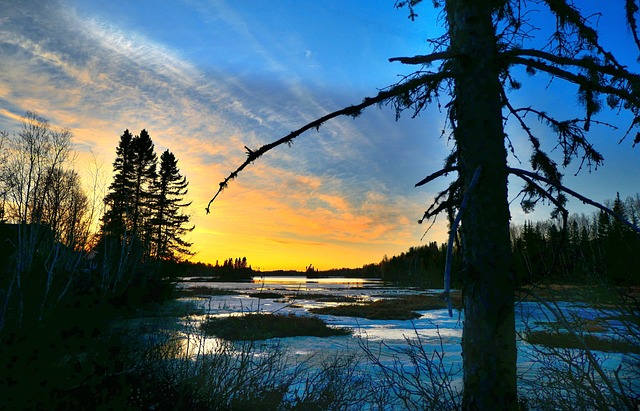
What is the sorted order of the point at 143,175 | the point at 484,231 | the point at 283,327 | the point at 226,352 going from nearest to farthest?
1. the point at 484,231
2. the point at 226,352
3. the point at 283,327
4. the point at 143,175

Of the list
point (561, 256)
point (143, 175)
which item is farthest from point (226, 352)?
point (143, 175)

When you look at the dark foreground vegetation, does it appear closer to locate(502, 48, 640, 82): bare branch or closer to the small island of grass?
the small island of grass

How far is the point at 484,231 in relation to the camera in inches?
98.5

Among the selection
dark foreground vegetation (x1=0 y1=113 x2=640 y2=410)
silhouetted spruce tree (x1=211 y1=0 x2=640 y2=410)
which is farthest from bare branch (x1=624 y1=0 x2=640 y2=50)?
dark foreground vegetation (x1=0 y1=113 x2=640 y2=410)

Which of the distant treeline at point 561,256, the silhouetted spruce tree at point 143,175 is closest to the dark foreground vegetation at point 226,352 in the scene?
the distant treeline at point 561,256

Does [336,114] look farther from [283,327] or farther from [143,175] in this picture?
[143,175]

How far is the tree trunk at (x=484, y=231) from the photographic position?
2.41 m

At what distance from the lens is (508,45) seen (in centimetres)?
330

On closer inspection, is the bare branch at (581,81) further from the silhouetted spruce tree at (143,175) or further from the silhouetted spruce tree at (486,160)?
the silhouetted spruce tree at (143,175)

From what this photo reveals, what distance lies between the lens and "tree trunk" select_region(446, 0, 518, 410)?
241cm

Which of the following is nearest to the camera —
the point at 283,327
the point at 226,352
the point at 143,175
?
the point at 226,352

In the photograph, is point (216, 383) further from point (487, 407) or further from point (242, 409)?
point (487, 407)

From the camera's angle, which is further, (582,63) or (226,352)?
(226,352)

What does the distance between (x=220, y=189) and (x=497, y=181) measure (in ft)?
6.11
